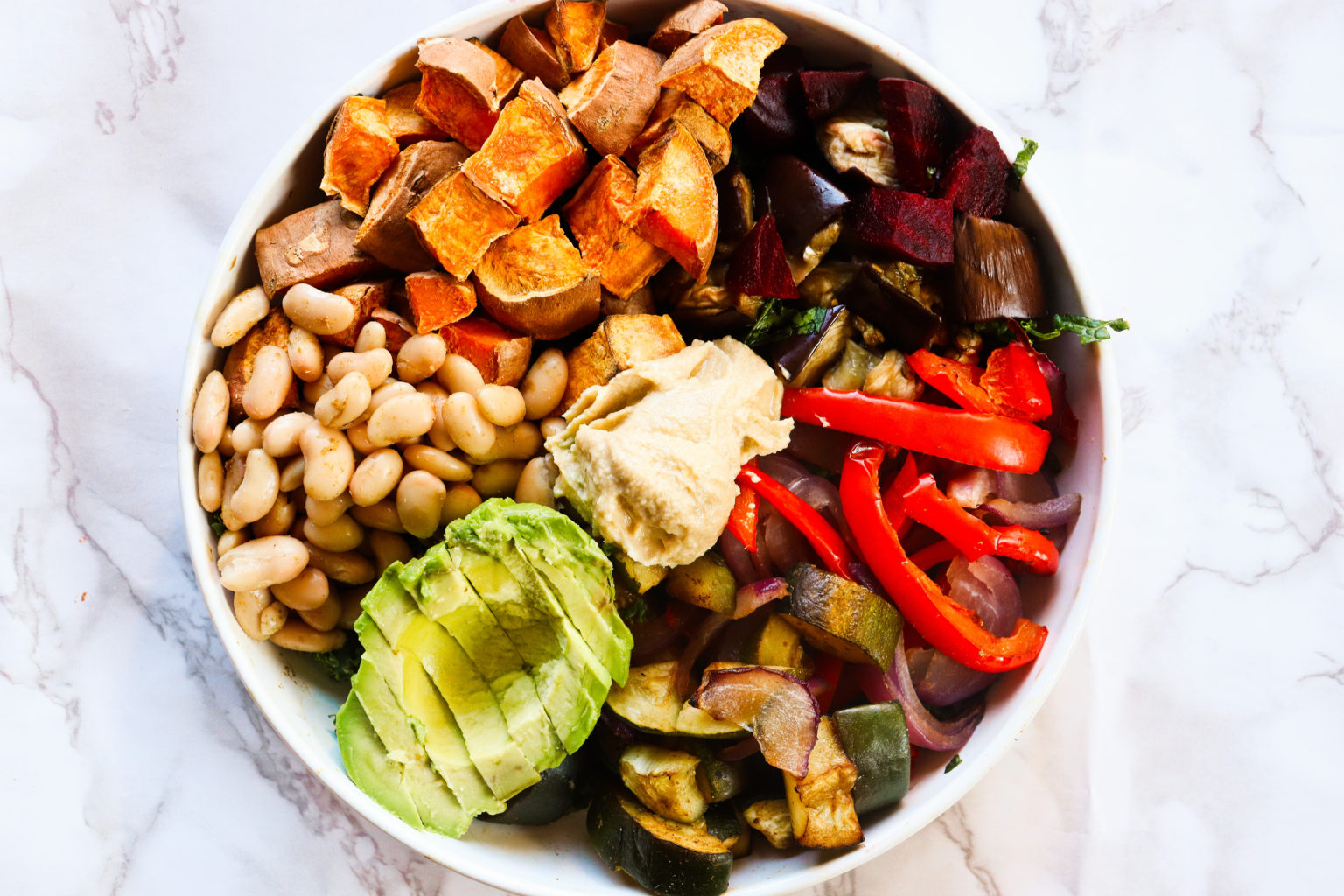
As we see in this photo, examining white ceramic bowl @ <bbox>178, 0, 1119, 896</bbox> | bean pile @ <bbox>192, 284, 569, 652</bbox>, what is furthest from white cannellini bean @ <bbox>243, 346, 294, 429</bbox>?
white ceramic bowl @ <bbox>178, 0, 1119, 896</bbox>

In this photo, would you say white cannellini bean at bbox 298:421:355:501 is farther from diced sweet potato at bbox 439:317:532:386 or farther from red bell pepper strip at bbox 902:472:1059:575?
red bell pepper strip at bbox 902:472:1059:575

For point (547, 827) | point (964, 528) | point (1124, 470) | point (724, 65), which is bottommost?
point (547, 827)

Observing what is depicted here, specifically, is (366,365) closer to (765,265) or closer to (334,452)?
(334,452)

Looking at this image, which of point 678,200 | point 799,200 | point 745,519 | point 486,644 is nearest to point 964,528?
point 745,519

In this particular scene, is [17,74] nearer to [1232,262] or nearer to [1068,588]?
[1068,588]

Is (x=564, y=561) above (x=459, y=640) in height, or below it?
above

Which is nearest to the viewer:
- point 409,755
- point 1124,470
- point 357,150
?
point 409,755

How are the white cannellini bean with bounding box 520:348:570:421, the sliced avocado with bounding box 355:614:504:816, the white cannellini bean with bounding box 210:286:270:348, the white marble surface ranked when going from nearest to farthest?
the sliced avocado with bounding box 355:614:504:816, the white cannellini bean with bounding box 210:286:270:348, the white cannellini bean with bounding box 520:348:570:421, the white marble surface
